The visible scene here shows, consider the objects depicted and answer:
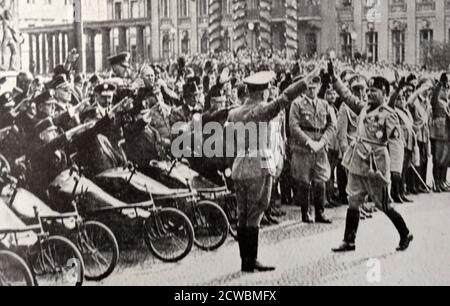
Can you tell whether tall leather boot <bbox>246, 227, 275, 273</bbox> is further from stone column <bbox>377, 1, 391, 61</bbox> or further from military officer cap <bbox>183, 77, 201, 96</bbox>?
stone column <bbox>377, 1, 391, 61</bbox>

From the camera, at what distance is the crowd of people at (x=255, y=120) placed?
5.69 metres

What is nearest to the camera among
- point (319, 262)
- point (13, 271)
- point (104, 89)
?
point (13, 271)

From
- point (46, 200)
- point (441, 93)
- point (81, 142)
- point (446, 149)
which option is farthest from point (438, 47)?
point (46, 200)

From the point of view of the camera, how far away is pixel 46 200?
18.5ft

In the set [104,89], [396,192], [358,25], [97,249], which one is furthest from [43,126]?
[396,192]

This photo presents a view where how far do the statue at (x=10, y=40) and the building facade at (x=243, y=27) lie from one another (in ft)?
0.28

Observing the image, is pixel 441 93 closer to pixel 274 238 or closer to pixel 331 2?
pixel 331 2

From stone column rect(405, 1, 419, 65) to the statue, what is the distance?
11.1 ft

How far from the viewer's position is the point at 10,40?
6.40m

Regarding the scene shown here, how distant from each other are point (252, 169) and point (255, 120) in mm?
385

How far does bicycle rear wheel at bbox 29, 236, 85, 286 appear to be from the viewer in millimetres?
5203

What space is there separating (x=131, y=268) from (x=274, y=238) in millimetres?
1221

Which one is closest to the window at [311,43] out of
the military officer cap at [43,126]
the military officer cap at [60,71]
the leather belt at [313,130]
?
the leather belt at [313,130]

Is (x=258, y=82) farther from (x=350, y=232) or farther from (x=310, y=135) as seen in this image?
(x=350, y=232)
